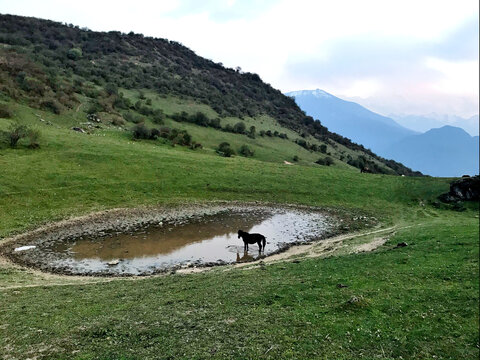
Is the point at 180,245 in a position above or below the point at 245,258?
above

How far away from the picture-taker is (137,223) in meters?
37.2

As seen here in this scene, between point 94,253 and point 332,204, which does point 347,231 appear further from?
point 94,253

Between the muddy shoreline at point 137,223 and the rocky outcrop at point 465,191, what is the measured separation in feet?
44.9

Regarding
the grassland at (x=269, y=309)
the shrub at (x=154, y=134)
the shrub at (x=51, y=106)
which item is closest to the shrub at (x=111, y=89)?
the shrub at (x=51, y=106)

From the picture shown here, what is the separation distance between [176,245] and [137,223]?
772 cm

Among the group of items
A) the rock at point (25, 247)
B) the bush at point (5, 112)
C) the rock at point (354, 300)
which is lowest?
the rock at point (25, 247)

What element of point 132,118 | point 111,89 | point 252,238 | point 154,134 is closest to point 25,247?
point 252,238

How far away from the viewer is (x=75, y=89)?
320ft

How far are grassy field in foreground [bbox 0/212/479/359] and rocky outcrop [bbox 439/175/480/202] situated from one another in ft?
98.0

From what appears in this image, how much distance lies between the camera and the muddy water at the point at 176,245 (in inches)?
1064

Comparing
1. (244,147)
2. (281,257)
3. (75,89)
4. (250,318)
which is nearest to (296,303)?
(250,318)

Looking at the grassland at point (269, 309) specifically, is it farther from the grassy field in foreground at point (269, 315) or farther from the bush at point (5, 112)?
the bush at point (5, 112)

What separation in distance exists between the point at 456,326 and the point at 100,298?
54.4 feet

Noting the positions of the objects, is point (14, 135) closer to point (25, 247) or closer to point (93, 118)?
point (25, 247)
